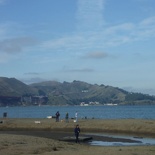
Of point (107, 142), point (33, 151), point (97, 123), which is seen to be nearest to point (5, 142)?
point (33, 151)

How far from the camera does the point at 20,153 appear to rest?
30.7m

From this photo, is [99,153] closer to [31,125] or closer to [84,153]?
[84,153]

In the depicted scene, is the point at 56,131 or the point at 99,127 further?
the point at 56,131

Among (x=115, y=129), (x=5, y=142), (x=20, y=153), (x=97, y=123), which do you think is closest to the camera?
(x=20, y=153)

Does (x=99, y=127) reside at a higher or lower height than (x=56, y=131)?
higher

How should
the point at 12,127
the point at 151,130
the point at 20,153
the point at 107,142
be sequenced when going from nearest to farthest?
the point at 20,153, the point at 107,142, the point at 151,130, the point at 12,127

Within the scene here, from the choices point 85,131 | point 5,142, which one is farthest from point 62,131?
point 5,142

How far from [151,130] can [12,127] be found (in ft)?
84.1

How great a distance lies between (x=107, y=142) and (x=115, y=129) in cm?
1394

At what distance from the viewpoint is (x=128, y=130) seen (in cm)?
5703

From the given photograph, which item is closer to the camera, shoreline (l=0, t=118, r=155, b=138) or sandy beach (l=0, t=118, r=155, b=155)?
sandy beach (l=0, t=118, r=155, b=155)

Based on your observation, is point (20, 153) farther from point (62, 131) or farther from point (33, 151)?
point (62, 131)

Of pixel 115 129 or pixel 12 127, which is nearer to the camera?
pixel 115 129

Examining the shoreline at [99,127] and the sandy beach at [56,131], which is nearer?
the sandy beach at [56,131]
